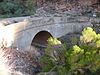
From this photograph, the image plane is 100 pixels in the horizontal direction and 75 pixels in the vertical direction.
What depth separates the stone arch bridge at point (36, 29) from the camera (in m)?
11.0

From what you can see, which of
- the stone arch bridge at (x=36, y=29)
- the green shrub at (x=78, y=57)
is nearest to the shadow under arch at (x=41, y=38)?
the stone arch bridge at (x=36, y=29)

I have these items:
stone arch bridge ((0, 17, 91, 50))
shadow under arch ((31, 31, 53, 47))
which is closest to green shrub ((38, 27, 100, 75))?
stone arch bridge ((0, 17, 91, 50))

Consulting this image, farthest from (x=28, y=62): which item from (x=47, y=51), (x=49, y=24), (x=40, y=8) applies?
(x=40, y=8)

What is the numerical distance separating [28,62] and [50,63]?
0.63 metres

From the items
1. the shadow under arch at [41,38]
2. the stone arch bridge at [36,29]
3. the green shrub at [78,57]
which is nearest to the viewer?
the green shrub at [78,57]

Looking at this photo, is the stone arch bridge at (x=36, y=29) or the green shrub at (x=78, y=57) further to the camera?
the stone arch bridge at (x=36, y=29)

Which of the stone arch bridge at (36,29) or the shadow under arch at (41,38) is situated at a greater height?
the stone arch bridge at (36,29)

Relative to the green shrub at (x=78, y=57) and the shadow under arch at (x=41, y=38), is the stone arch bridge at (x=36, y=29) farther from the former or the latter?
the green shrub at (x=78, y=57)

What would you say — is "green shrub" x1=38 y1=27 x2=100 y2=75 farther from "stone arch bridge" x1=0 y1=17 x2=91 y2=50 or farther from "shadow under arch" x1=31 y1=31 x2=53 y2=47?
"shadow under arch" x1=31 y1=31 x2=53 y2=47

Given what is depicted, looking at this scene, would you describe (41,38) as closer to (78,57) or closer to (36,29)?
(36,29)

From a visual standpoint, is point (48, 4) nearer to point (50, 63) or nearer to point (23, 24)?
point (23, 24)

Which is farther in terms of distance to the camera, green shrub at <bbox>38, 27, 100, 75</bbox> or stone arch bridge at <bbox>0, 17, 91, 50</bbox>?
stone arch bridge at <bbox>0, 17, 91, 50</bbox>

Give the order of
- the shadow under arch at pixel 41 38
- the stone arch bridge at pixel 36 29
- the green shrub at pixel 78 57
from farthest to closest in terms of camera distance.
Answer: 1. the shadow under arch at pixel 41 38
2. the stone arch bridge at pixel 36 29
3. the green shrub at pixel 78 57

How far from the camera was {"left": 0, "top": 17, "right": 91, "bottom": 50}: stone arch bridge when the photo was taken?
36.3 ft
